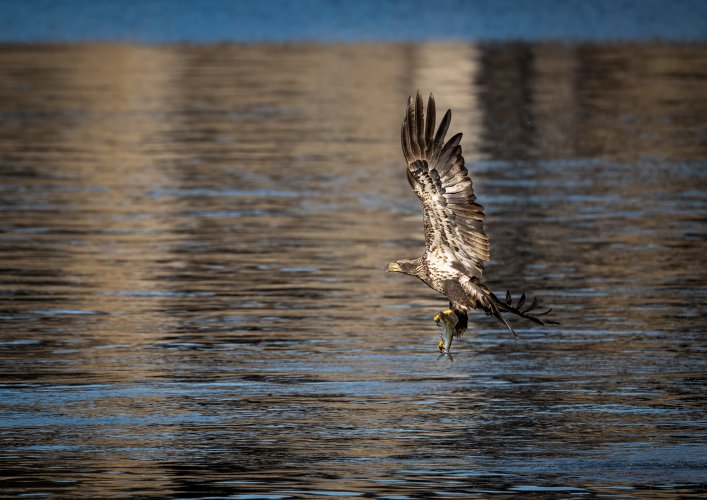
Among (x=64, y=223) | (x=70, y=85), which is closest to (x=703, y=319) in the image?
(x=64, y=223)

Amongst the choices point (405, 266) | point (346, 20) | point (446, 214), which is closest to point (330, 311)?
point (405, 266)

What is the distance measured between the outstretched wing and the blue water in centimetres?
4377

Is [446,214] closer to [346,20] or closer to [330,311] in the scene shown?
[330,311]

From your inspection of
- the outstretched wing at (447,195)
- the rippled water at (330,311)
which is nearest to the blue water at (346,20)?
the rippled water at (330,311)

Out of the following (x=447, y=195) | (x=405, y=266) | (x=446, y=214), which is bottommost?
(x=405, y=266)

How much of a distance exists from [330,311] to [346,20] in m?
45.7

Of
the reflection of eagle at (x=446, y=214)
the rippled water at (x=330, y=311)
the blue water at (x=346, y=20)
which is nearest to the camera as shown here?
the rippled water at (x=330, y=311)

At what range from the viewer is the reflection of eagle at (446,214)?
35.3ft

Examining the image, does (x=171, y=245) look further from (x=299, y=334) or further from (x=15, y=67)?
(x=15, y=67)

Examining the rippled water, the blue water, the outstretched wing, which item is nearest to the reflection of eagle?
the outstretched wing

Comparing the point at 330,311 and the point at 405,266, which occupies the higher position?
the point at 405,266

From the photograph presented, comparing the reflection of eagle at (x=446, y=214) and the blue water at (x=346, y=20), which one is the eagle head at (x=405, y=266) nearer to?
the reflection of eagle at (x=446, y=214)

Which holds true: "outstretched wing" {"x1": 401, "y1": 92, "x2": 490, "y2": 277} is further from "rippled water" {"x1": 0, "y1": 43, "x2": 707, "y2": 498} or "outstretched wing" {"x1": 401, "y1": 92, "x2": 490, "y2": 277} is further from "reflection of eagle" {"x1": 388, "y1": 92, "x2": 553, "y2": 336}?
"rippled water" {"x1": 0, "y1": 43, "x2": 707, "y2": 498}

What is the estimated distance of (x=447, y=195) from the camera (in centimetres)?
1081
